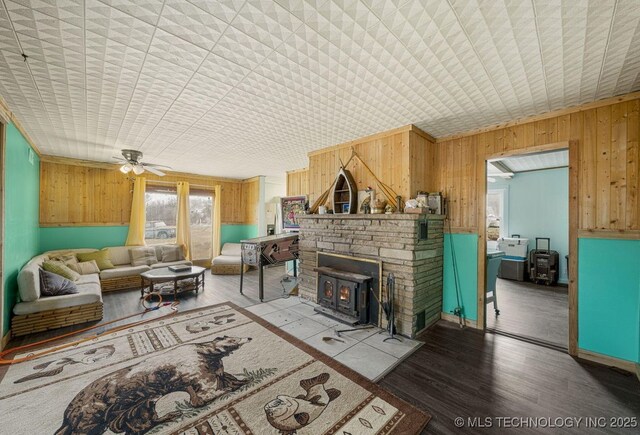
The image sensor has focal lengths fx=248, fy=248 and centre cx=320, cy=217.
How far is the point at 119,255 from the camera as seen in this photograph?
577 cm

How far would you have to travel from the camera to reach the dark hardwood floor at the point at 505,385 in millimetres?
1922

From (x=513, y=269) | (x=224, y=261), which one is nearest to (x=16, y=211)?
(x=224, y=261)

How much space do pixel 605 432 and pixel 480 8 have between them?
3009 millimetres

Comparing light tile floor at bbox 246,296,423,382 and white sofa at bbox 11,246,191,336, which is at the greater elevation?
white sofa at bbox 11,246,191,336

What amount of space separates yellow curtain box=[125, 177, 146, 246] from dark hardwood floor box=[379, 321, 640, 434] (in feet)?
21.4

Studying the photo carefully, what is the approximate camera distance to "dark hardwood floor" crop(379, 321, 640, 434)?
6.31 feet

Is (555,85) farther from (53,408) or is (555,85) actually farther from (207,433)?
(53,408)

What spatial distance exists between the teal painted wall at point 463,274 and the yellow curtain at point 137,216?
685 centimetres

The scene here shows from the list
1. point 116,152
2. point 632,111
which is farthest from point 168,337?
point 632,111

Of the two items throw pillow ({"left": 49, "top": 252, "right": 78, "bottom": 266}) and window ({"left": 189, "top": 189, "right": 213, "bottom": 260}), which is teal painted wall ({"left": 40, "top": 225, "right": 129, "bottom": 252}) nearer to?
throw pillow ({"left": 49, "top": 252, "right": 78, "bottom": 266})

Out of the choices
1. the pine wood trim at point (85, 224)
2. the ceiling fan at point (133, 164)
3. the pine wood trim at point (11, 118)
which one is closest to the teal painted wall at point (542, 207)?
the ceiling fan at point (133, 164)

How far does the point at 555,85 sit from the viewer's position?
238cm

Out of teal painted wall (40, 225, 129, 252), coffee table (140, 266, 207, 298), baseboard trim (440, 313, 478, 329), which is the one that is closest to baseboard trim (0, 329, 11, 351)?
coffee table (140, 266, 207, 298)

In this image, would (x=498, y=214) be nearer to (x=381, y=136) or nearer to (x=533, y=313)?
(x=533, y=313)
